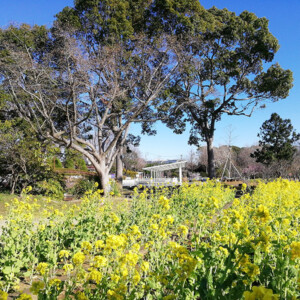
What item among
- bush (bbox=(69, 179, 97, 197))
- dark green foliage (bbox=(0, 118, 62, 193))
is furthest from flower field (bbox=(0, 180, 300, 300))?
bush (bbox=(69, 179, 97, 197))

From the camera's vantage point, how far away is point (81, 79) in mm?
10852

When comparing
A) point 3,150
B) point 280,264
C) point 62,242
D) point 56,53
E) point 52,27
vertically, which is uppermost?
point 52,27

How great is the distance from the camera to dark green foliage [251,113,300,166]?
2255 cm

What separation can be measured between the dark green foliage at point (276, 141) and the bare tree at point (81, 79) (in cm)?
1343

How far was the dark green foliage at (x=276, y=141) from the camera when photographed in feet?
74.0

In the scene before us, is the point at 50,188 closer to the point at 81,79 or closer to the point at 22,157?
the point at 22,157

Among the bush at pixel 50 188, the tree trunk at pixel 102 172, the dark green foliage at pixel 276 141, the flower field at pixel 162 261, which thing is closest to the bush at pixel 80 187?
the tree trunk at pixel 102 172

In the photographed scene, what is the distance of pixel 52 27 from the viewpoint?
12078mm

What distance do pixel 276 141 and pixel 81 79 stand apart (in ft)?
62.8

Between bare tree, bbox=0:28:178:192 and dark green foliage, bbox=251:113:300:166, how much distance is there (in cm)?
1343

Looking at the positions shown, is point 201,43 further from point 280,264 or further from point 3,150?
point 280,264

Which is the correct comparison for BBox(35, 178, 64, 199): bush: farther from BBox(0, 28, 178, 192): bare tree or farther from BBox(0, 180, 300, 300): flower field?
BBox(0, 180, 300, 300): flower field

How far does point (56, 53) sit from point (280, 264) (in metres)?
12.3

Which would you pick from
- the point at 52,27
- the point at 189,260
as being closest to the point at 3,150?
the point at 52,27
